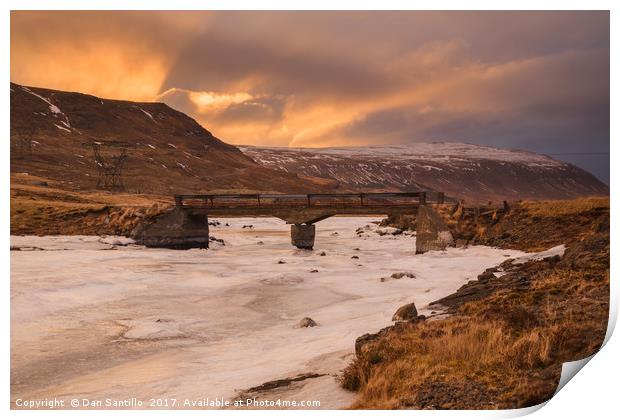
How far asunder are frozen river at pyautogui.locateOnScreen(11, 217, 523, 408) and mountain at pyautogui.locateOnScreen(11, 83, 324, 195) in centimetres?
6256

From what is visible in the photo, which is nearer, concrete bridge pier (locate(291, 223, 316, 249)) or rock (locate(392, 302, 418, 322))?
rock (locate(392, 302, 418, 322))

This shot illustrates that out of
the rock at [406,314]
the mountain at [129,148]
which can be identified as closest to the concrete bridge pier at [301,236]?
the rock at [406,314]

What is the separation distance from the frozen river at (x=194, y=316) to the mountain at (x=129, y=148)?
62556 millimetres

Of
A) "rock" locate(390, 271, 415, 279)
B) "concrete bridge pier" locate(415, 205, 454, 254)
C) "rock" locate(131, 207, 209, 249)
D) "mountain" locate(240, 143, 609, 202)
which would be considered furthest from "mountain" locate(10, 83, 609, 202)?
"rock" locate(390, 271, 415, 279)

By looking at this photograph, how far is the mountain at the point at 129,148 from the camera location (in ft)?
308

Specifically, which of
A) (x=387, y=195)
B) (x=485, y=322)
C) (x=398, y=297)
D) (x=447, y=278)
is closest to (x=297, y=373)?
(x=485, y=322)

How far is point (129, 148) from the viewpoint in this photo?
119438mm

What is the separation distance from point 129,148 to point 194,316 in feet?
372

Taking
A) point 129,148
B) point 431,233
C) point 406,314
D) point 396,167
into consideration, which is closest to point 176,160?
point 129,148

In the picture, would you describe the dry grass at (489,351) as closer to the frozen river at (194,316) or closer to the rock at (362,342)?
the rock at (362,342)

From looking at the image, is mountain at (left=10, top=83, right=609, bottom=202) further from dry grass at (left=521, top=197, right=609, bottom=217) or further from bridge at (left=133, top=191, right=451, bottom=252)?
dry grass at (left=521, top=197, right=609, bottom=217)

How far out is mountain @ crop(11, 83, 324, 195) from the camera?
9381 centimetres
